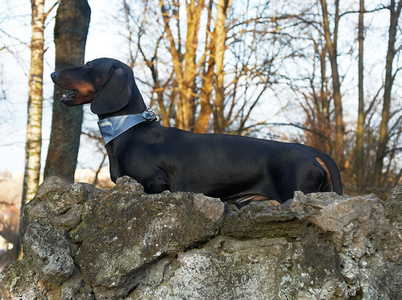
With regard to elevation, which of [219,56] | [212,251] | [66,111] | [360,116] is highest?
[219,56]

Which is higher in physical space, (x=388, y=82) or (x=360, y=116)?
(x=388, y=82)

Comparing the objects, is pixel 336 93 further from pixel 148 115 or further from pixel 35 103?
pixel 148 115

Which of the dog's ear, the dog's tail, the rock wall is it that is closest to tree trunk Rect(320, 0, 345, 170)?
the dog's tail

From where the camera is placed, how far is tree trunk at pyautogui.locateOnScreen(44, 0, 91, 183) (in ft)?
30.1

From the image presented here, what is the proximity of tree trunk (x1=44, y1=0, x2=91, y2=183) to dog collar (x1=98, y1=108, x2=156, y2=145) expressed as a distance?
4.95 metres

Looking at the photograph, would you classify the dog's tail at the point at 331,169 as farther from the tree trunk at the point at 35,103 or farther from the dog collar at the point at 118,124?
the tree trunk at the point at 35,103

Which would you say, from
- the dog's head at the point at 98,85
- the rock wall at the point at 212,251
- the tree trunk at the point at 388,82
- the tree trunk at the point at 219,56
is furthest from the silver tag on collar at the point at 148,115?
the tree trunk at the point at 388,82

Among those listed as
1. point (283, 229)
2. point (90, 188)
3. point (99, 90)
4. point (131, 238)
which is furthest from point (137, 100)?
point (283, 229)

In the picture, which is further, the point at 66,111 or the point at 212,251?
the point at 66,111

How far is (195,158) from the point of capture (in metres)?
4.17

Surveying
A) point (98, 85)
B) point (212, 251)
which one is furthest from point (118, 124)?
point (212, 251)

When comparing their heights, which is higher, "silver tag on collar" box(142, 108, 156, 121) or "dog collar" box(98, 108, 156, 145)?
"silver tag on collar" box(142, 108, 156, 121)

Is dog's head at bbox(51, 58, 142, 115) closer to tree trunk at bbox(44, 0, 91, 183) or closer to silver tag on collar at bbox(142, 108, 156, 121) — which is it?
silver tag on collar at bbox(142, 108, 156, 121)

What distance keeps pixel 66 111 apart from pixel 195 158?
5.56 meters
